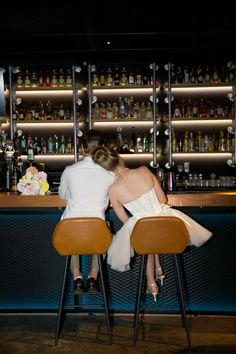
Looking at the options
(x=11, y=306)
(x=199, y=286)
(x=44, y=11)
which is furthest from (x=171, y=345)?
(x=44, y=11)

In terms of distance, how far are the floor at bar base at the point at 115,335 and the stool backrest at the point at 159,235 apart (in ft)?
2.29

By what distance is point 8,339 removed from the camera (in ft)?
10.9

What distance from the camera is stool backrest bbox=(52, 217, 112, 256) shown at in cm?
303

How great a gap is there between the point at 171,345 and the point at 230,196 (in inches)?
46.1

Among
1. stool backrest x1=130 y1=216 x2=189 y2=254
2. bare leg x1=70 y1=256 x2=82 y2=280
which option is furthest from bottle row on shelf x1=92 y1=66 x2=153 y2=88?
stool backrest x1=130 y1=216 x2=189 y2=254

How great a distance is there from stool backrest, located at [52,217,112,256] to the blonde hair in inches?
20.8

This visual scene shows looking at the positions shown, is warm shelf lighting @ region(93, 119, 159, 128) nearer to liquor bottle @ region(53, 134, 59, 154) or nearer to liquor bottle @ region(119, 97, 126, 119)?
liquor bottle @ region(119, 97, 126, 119)

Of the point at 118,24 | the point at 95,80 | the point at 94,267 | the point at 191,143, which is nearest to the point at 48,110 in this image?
the point at 95,80

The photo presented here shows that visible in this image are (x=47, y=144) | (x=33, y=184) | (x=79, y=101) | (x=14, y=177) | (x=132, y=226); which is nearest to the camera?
(x=132, y=226)

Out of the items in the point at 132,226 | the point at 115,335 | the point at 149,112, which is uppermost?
the point at 149,112

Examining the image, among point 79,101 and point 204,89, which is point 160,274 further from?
point 204,89

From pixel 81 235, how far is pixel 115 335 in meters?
0.86

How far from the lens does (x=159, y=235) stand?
9.83ft

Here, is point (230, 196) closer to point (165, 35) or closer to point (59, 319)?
point (59, 319)
